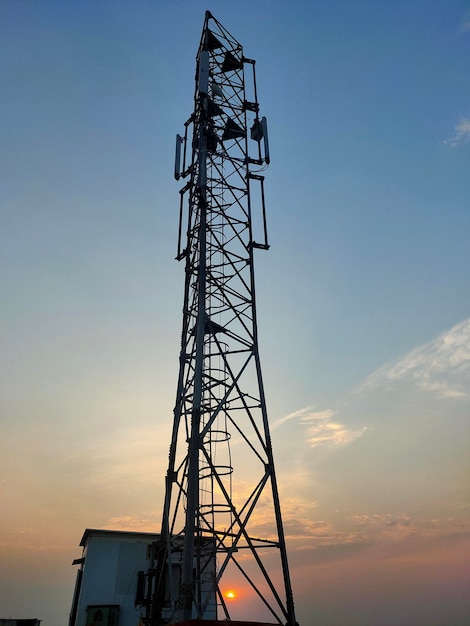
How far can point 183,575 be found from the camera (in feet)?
38.7

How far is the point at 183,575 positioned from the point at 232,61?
68.4 ft

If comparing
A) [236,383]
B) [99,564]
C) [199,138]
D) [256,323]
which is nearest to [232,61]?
[199,138]

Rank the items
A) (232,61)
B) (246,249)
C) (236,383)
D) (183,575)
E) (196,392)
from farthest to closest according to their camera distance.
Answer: (232,61) < (246,249) < (236,383) < (196,392) < (183,575)

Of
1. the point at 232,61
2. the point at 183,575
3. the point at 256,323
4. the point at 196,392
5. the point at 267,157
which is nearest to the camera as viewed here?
the point at 183,575

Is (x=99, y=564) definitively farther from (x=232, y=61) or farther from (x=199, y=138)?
(x=232, y=61)

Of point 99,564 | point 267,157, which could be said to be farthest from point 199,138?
point 99,564

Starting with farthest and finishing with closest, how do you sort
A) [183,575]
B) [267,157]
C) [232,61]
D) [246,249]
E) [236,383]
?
[232,61] < [267,157] < [246,249] < [236,383] < [183,575]

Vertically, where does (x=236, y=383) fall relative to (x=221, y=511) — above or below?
above

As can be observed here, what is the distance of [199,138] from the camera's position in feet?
63.8

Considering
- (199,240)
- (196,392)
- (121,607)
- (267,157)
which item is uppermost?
(267,157)

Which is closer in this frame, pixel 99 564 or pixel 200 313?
pixel 200 313

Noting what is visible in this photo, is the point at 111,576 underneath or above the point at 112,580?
above

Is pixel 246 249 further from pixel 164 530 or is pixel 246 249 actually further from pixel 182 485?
pixel 164 530

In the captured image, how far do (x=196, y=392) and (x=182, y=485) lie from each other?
114 inches
